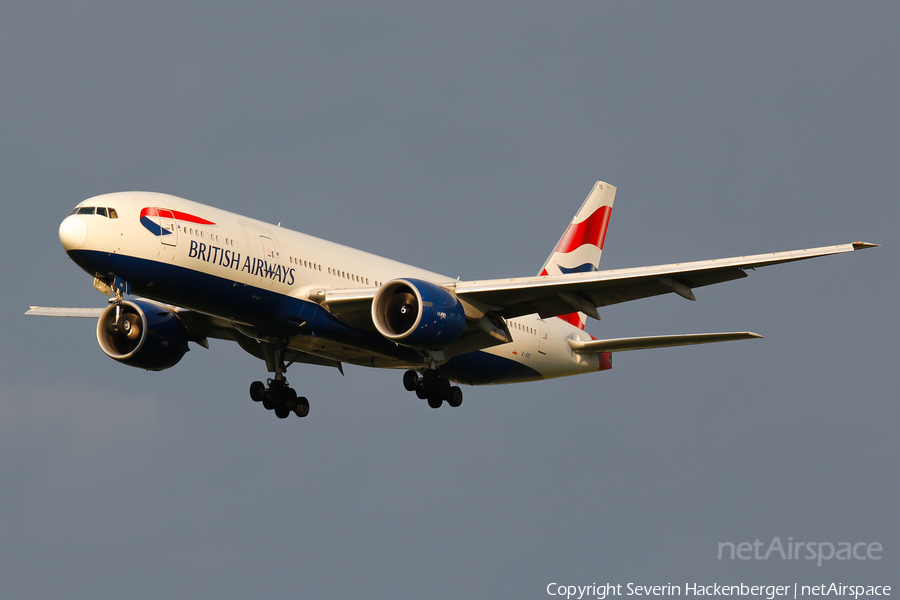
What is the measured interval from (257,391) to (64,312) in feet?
28.6

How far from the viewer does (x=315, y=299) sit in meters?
32.4

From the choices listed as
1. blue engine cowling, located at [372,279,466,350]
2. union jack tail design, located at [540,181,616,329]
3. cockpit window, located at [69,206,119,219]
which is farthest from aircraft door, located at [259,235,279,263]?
union jack tail design, located at [540,181,616,329]

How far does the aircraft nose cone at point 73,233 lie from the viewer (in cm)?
2922

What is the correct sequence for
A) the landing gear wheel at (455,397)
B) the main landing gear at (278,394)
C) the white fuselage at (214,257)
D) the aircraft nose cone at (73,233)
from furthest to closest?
the main landing gear at (278,394), the landing gear wheel at (455,397), the white fuselage at (214,257), the aircraft nose cone at (73,233)

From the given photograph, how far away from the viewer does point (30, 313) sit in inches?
1635

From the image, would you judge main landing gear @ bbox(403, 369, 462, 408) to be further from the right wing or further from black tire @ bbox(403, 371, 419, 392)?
the right wing

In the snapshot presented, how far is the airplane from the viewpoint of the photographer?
2959 centimetres

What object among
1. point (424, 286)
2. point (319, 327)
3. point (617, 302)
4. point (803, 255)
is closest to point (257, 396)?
point (319, 327)

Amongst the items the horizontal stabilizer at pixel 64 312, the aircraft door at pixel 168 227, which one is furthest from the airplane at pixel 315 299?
the horizontal stabilizer at pixel 64 312

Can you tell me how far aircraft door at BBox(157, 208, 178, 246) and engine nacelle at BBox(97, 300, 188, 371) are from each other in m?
5.98

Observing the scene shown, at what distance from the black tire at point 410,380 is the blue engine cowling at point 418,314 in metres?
4.35

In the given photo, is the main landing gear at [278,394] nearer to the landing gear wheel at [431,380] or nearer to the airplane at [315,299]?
the airplane at [315,299]

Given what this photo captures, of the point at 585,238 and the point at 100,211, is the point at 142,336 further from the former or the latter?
the point at 585,238

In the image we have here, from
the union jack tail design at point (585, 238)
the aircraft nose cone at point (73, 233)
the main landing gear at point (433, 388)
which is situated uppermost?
the union jack tail design at point (585, 238)
